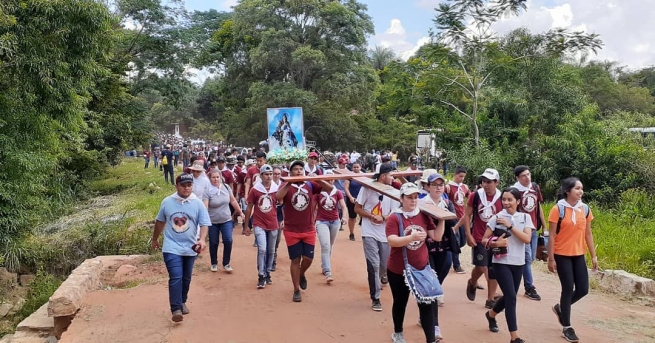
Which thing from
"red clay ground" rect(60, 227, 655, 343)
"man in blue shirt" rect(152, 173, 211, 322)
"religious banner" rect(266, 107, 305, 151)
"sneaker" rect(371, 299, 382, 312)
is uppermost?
"religious banner" rect(266, 107, 305, 151)

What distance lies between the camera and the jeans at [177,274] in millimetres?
5348

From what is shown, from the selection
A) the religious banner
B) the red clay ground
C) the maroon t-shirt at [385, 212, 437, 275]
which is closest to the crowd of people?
the maroon t-shirt at [385, 212, 437, 275]

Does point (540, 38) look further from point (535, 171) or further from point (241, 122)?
point (241, 122)

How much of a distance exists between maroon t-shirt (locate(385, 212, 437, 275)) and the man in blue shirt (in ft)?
7.28

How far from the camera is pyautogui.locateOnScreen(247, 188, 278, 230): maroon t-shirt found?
6.80 m

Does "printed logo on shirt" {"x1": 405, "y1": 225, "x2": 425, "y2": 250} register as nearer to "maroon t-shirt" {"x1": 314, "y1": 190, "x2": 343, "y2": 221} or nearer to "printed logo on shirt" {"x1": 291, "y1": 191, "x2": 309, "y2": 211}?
"printed logo on shirt" {"x1": 291, "y1": 191, "x2": 309, "y2": 211}

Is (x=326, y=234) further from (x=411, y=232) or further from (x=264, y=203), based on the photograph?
(x=411, y=232)

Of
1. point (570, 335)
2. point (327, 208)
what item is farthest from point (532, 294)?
point (327, 208)

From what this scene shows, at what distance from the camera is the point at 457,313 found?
5914 millimetres

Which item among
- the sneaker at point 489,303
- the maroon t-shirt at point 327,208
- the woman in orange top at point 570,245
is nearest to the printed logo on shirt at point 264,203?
the maroon t-shirt at point 327,208

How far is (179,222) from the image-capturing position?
5.42 m

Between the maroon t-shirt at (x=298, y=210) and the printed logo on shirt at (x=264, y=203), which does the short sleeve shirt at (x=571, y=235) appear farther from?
the printed logo on shirt at (x=264, y=203)

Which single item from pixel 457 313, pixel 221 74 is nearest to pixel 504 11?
pixel 457 313

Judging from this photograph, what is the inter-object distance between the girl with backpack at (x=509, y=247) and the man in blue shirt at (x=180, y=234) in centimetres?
310
